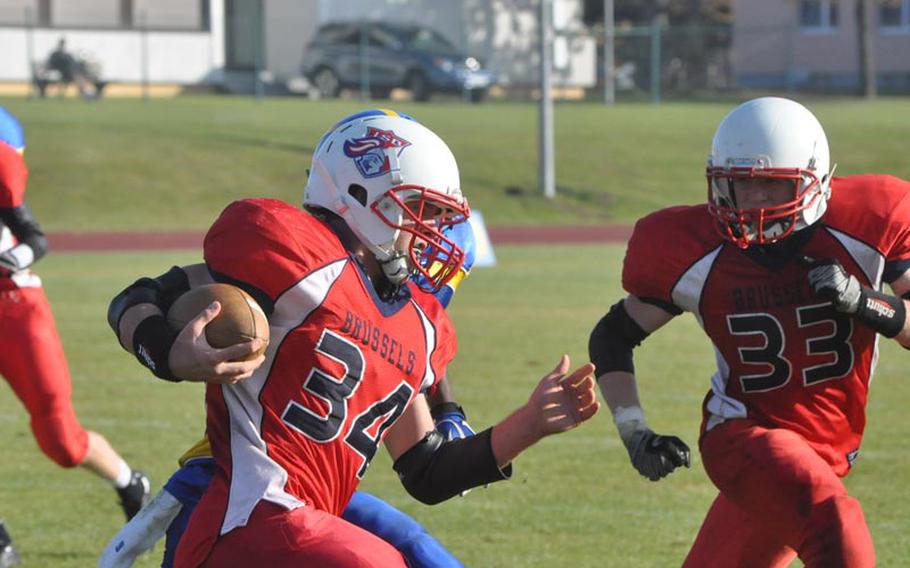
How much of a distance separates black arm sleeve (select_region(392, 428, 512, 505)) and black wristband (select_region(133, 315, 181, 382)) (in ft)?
2.63

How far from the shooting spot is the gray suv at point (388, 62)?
3216cm

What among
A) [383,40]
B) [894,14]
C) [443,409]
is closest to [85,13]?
[383,40]

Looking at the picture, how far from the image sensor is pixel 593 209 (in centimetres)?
2252

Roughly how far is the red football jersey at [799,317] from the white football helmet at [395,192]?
100cm

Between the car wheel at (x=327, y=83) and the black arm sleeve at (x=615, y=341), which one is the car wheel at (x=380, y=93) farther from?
the black arm sleeve at (x=615, y=341)

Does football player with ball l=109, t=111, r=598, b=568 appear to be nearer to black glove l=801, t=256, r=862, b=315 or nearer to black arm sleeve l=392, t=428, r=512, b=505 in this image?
black arm sleeve l=392, t=428, r=512, b=505

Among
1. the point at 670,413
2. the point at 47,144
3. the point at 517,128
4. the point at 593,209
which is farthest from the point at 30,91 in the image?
the point at 670,413

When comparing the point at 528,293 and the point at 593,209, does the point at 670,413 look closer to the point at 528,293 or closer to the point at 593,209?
the point at 528,293

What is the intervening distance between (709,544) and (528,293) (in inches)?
390

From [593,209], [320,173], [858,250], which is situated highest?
[320,173]

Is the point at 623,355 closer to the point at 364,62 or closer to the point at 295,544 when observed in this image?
the point at 295,544

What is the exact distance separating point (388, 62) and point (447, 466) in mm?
28958

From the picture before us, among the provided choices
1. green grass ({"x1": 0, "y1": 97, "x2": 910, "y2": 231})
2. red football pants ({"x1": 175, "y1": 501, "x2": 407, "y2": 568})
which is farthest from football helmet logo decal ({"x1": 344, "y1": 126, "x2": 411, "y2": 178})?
green grass ({"x1": 0, "y1": 97, "x2": 910, "y2": 231})

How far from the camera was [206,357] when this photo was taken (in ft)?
10.3
